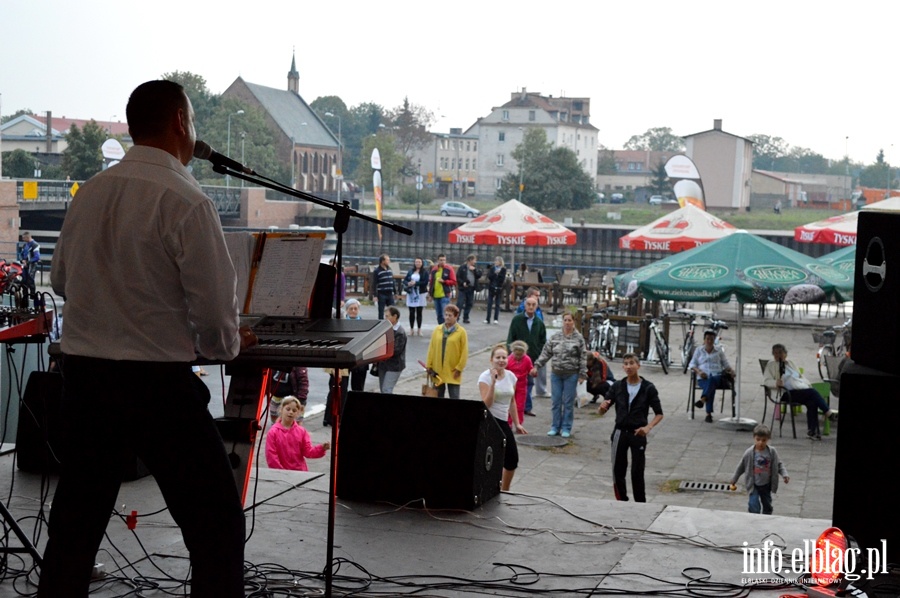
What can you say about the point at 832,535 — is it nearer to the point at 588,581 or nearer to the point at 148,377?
the point at 588,581

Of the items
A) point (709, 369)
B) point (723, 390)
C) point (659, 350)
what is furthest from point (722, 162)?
point (709, 369)

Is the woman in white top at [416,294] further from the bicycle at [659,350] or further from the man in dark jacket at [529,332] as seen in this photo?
the man in dark jacket at [529,332]

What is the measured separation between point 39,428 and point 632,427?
4.92m

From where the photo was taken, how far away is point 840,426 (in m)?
3.26

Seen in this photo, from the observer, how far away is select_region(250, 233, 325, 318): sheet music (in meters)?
3.83

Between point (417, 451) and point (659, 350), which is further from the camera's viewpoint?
point (659, 350)

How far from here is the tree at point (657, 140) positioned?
134m

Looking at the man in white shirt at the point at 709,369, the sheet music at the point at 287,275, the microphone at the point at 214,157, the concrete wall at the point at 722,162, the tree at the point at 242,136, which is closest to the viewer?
the microphone at the point at 214,157

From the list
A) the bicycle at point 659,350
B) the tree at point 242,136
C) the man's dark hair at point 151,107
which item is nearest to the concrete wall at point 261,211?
the tree at point 242,136

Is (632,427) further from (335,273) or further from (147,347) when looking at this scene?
(147,347)

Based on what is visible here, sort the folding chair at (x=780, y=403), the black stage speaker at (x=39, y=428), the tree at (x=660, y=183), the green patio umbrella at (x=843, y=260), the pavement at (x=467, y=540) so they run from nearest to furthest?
the pavement at (x=467, y=540) < the black stage speaker at (x=39, y=428) < the folding chair at (x=780, y=403) < the green patio umbrella at (x=843, y=260) < the tree at (x=660, y=183)

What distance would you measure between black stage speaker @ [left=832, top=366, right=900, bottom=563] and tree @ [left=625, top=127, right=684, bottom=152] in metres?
133

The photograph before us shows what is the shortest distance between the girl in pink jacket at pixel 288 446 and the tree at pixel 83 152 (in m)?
42.1

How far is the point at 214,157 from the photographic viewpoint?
348cm
